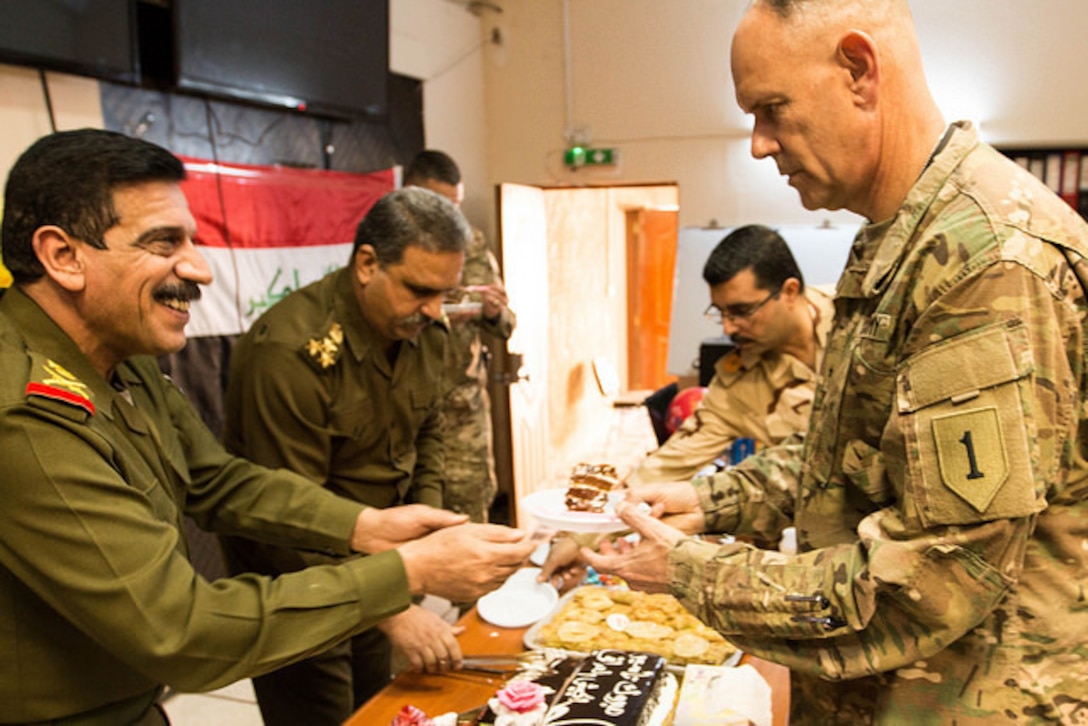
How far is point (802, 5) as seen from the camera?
1028mm

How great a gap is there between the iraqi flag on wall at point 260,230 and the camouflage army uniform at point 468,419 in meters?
0.73

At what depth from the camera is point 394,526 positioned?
1.64 m

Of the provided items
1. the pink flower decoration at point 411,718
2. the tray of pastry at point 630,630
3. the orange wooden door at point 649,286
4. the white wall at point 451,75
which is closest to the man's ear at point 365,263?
the tray of pastry at point 630,630

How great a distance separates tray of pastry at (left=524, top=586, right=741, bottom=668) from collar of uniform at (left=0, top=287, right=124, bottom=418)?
0.94 meters

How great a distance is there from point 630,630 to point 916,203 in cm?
102

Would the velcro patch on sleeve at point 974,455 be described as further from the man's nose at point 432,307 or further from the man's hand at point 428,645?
the man's nose at point 432,307

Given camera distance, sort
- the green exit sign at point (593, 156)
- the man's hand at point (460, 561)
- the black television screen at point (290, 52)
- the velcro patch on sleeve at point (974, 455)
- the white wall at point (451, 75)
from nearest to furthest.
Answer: the velcro patch on sleeve at point (974, 455), the man's hand at point (460, 561), the black television screen at point (290, 52), the white wall at point (451, 75), the green exit sign at point (593, 156)

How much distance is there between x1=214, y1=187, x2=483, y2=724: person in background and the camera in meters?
2.00

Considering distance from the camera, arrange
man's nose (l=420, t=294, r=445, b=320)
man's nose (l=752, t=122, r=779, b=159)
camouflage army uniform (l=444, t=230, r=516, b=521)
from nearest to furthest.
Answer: man's nose (l=752, t=122, r=779, b=159), man's nose (l=420, t=294, r=445, b=320), camouflage army uniform (l=444, t=230, r=516, b=521)

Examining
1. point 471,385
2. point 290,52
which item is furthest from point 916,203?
point 471,385

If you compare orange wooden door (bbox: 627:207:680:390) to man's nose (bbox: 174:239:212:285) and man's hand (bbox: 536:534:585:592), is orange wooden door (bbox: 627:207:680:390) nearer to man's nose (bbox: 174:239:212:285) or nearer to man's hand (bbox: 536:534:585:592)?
man's hand (bbox: 536:534:585:592)

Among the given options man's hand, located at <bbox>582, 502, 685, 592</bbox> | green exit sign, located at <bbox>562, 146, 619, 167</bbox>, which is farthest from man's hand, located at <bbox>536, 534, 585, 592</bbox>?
green exit sign, located at <bbox>562, 146, 619, 167</bbox>

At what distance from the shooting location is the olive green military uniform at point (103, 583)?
41.9 inches

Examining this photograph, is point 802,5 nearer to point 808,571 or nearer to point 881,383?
point 881,383
